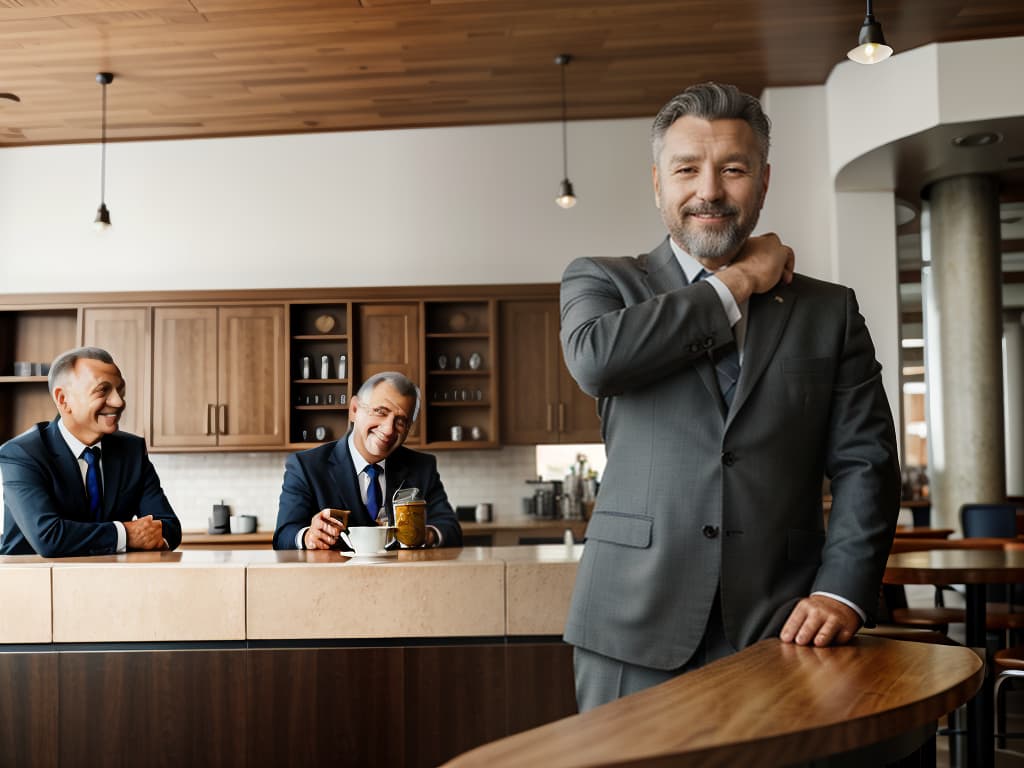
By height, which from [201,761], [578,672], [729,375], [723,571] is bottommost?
[201,761]

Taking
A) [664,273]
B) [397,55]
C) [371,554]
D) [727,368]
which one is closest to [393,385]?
[371,554]

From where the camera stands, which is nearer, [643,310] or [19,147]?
[643,310]

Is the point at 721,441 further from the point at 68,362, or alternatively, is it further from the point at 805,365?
the point at 68,362

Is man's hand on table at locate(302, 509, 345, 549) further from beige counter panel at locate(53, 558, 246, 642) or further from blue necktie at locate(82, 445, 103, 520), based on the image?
blue necktie at locate(82, 445, 103, 520)

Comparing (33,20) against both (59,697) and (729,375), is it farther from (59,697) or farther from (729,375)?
(729,375)

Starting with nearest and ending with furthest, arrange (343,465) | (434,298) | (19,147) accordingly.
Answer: (343,465) → (434,298) → (19,147)

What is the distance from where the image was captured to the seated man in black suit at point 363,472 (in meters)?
3.61

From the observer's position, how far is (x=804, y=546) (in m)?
1.65

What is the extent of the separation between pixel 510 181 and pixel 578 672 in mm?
6317

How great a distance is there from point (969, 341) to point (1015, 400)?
9898mm

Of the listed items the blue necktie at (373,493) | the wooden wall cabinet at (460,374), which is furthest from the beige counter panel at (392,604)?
the wooden wall cabinet at (460,374)

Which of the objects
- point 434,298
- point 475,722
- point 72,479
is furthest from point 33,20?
point 475,722

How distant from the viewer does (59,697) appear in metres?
2.68

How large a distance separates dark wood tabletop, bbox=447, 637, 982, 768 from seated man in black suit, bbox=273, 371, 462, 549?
2.23 m
